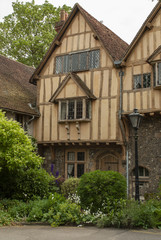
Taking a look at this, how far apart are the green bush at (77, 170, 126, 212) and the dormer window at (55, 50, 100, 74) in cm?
931

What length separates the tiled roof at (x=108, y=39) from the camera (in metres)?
18.3

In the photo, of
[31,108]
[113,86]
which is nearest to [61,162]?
[31,108]

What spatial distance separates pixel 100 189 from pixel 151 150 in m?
7.01

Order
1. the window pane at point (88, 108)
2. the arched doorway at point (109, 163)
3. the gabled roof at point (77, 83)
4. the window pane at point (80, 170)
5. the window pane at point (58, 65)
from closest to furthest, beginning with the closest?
the gabled roof at point (77, 83)
the window pane at point (88, 108)
the arched doorway at point (109, 163)
the window pane at point (80, 170)
the window pane at point (58, 65)

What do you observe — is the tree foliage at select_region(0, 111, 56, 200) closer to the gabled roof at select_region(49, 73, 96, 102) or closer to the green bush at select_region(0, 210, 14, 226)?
the green bush at select_region(0, 210, 14, 226)

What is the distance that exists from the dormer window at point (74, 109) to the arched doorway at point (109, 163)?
2556 mm

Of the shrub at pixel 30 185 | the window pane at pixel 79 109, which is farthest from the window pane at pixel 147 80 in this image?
the shrub at pixel 30 185

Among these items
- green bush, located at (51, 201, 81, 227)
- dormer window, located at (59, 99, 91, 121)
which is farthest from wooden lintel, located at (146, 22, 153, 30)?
green bush, located at (51, 201, 81, 227)

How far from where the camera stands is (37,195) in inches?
516

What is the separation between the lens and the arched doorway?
717 inches

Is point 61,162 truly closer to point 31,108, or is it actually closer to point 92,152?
point 92,152

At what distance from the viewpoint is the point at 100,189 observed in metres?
A: 10.2

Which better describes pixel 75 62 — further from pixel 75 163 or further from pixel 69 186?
pixel 69 186

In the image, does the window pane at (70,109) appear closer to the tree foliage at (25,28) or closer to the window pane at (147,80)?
the window pane at (147,80)
